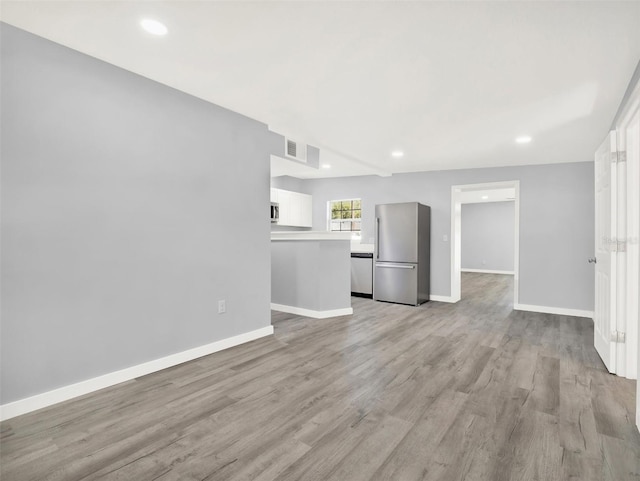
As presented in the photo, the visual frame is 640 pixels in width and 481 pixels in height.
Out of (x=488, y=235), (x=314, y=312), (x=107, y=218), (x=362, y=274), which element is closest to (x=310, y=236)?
(x=314, y=312)

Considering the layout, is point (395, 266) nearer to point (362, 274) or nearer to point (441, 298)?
point (362, 274)

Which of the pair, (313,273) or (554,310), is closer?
(313,273)

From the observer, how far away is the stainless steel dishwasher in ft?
20.6

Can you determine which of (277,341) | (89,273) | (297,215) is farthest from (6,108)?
(297,215)

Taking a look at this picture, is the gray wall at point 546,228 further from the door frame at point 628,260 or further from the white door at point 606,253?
the door frame at point 628,260

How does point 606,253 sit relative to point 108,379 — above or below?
above

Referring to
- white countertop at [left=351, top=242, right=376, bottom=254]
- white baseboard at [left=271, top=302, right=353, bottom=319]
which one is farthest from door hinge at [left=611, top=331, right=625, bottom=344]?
white countertop at [left=351, top=242, right=376, bottom=254]

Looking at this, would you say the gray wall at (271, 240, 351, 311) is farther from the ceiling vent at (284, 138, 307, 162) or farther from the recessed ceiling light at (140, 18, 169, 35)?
the recessed ceiling light at (140, 18, 169, 35)

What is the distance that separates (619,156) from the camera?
2.77 metres

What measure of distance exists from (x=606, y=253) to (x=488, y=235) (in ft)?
26.4

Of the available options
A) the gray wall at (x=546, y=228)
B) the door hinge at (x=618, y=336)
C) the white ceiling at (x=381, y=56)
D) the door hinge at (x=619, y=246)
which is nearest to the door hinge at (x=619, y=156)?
the white ceiling at (x=381, y=56)

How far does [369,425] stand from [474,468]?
585mm

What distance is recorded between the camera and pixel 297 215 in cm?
705

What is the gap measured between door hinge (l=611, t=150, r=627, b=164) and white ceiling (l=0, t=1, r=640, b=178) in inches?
19.4
